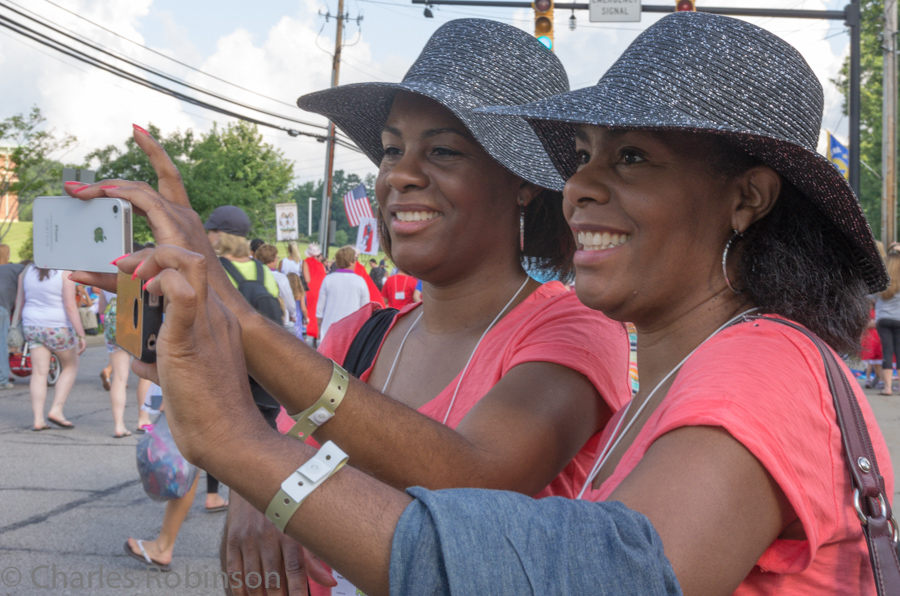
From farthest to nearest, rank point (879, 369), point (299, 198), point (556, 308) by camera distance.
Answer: point (299, 198) → point (879, 369) → point (556, 308)

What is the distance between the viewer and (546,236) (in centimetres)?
215

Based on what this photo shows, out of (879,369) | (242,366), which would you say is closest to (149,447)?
(242,366)

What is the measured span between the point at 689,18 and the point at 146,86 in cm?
1456

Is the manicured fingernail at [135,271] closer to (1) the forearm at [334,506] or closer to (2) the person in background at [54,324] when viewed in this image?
(1) the forearm at [334,506]

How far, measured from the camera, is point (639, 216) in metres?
1.44

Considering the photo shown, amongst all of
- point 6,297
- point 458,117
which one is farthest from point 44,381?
point 458,117

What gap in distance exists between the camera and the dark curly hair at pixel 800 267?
1.40 metres

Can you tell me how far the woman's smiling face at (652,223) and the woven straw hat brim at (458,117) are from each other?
401 millimetres

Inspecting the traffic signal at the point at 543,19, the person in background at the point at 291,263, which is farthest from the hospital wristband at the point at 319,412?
the person in background at the point at 291,263

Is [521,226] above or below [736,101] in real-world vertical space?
below

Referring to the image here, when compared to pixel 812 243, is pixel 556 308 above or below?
below

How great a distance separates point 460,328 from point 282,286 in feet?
27.1

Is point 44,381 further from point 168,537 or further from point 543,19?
point 543,19

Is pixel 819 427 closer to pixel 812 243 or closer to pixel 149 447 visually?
pixel 812 243
